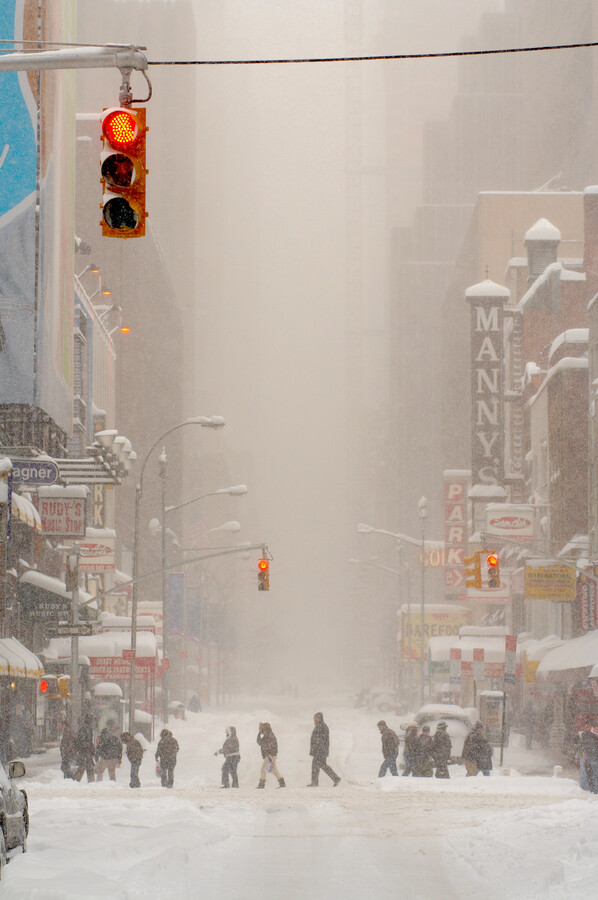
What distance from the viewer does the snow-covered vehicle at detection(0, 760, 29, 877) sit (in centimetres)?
1401

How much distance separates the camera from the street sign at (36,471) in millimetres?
34750

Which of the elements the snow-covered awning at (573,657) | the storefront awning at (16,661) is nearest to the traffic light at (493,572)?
the snow-covered awning at (573,657)

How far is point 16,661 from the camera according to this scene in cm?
4056

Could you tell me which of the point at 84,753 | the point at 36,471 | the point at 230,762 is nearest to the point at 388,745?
the point at 230,762

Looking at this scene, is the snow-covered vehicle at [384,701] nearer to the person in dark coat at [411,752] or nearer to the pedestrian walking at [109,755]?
the person in dark coat at [411,752]

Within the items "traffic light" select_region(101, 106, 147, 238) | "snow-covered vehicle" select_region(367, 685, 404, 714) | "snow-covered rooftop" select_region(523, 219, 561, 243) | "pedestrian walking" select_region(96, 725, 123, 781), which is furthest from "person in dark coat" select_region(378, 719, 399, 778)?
"snow-covered rooftop" select_region(523, 219, 561, 243)

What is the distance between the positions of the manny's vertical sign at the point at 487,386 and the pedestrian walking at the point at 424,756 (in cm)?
3413

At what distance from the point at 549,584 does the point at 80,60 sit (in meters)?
37.9

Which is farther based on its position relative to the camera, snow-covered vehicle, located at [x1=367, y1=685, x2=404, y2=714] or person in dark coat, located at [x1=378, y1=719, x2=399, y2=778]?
snow-covered vehicle, located at [x1=367, y1=685, x2=404, y2=714]

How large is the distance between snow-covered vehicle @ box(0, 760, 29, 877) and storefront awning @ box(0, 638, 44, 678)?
22.2 metres

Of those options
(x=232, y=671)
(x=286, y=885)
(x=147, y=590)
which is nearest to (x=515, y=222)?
(x=147, y=590)

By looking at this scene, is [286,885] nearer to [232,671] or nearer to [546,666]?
[546,666]

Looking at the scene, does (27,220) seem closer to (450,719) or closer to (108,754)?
(108,754)

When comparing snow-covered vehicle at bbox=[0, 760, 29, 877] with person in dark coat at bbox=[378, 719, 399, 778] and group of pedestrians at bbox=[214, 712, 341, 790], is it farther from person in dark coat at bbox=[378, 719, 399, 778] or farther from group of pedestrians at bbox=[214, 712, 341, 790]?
person in dark coat at bbox=[378, 719, 399, 778]
